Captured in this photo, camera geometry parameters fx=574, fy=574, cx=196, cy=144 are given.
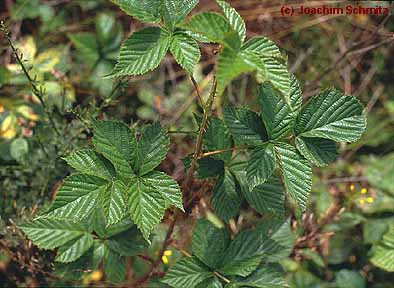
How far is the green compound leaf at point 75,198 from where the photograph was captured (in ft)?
4.49

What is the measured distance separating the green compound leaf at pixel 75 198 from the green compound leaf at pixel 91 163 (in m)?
0.02

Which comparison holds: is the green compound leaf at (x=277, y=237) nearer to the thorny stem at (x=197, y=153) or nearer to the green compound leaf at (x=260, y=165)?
the thorny stem at (x=197, y=153)

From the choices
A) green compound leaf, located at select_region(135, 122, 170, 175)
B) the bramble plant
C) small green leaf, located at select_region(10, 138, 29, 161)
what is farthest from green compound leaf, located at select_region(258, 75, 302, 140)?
small green leaf, located at select_region(10, 138, 29, 161)

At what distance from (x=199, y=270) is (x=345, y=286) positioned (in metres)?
→ 0.79

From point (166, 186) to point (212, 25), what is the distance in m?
0.43

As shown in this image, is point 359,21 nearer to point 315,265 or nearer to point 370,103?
point 370,103

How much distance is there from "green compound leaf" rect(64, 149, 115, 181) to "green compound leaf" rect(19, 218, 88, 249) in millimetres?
315

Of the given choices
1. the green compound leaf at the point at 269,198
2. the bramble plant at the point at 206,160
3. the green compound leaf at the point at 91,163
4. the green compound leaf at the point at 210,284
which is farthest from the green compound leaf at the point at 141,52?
the green compound leaf at the point at 210,284

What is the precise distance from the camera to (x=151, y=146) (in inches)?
55.1

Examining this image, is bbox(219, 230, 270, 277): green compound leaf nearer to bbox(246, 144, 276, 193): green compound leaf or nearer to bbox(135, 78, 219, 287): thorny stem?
bbox(135, 78, 219, 287): thorny stem

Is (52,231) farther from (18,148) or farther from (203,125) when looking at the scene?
(203,125)

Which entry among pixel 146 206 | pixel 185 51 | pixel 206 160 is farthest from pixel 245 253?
pixel 185 51

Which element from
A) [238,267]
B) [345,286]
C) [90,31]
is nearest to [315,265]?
[345,286]

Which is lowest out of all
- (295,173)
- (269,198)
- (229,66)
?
(269,198)
